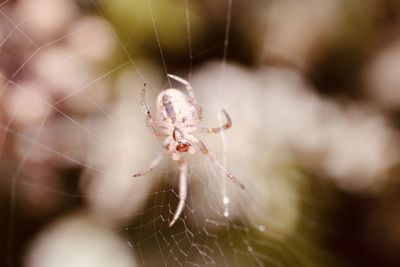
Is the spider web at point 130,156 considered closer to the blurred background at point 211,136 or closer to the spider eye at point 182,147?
the blurred background at point 211,136

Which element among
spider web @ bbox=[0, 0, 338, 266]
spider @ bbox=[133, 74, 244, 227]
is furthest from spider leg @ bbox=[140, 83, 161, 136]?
spider web @ bbox=[0, 0, 338, 266]

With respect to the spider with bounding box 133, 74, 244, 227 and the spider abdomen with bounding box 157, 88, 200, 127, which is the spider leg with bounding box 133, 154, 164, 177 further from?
the spider abdomen with bounding box 157, 88, 200, 127

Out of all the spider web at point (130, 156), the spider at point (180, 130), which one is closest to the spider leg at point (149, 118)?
the spider at point (180, 130)

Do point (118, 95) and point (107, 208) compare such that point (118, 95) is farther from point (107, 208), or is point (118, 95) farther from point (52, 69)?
point (107, 208)

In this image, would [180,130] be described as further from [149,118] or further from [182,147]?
[149,118]

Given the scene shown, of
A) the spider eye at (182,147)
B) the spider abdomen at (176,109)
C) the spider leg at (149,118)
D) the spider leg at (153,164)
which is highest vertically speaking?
the spider abdomen at (176,109)

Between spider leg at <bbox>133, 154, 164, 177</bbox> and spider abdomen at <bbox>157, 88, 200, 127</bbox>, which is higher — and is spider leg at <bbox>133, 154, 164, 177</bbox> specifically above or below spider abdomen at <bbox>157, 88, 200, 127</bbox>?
below

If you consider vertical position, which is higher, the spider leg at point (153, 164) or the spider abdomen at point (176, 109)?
the spider abdomen at point (176, 109)
